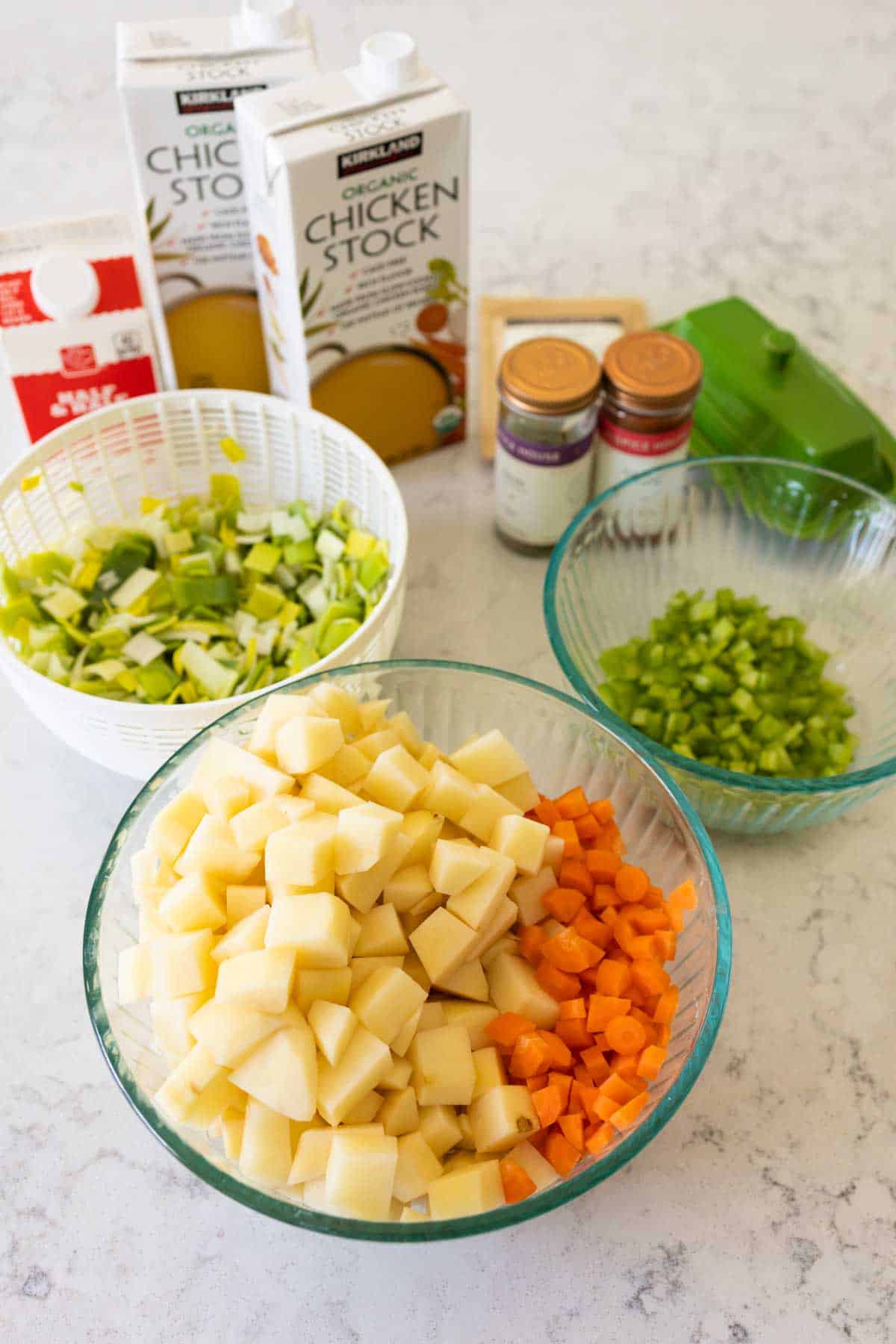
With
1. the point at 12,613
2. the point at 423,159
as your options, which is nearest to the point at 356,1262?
the point at 12,613

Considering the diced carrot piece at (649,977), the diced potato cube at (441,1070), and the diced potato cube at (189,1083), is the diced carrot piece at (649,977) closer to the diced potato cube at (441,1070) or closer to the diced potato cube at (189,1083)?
the diced potato cube at (441,1070)

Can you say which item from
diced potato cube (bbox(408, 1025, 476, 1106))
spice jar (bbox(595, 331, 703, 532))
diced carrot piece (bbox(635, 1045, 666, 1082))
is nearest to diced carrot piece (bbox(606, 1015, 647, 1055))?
diced carrot piece (bbox(635, 1045, 666, 1082))

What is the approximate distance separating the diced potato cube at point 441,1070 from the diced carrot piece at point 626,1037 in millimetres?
108

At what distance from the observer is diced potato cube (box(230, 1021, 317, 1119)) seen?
811mm

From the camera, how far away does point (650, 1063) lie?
87cm

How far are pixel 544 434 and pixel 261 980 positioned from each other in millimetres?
731

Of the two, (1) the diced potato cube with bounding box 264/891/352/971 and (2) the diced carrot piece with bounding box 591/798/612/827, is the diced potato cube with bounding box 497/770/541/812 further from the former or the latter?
(1) the diced potato cube with bounding box 264/891/352/971

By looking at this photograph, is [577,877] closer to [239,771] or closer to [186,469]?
[239,771]

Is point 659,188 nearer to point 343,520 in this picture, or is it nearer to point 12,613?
point 343,520

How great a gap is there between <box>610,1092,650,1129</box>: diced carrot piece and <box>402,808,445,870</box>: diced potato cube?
23 cm

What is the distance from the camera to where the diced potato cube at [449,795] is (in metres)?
0.95

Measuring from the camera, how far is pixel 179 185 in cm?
132

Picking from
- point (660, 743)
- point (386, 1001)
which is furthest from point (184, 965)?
point (660, 743)

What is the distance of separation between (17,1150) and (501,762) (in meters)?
0.54
